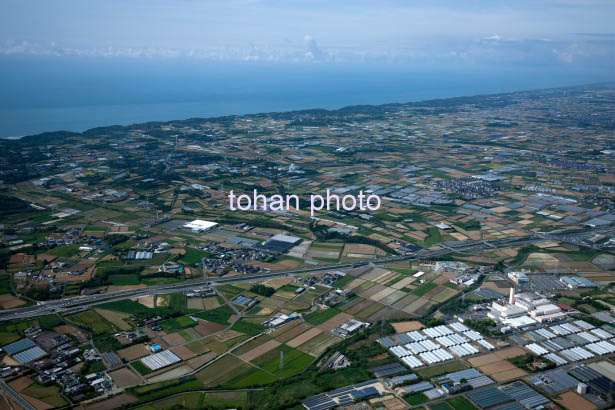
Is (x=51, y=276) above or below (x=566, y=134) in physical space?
below

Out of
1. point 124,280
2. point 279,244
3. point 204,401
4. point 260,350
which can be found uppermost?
point 279,244

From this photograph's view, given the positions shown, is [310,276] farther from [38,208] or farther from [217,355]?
[38,208]

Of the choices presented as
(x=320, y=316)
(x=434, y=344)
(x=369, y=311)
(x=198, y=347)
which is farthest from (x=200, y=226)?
(x=434, y=344)

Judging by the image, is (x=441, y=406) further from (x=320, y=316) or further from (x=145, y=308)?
(x=145, y=308)

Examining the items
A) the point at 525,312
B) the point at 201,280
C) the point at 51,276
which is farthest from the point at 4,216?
the point at 525,312

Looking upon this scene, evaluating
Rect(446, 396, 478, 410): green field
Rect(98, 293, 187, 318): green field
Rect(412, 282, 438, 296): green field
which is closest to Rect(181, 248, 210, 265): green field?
Rect(98, 293, 187, 318): green field
